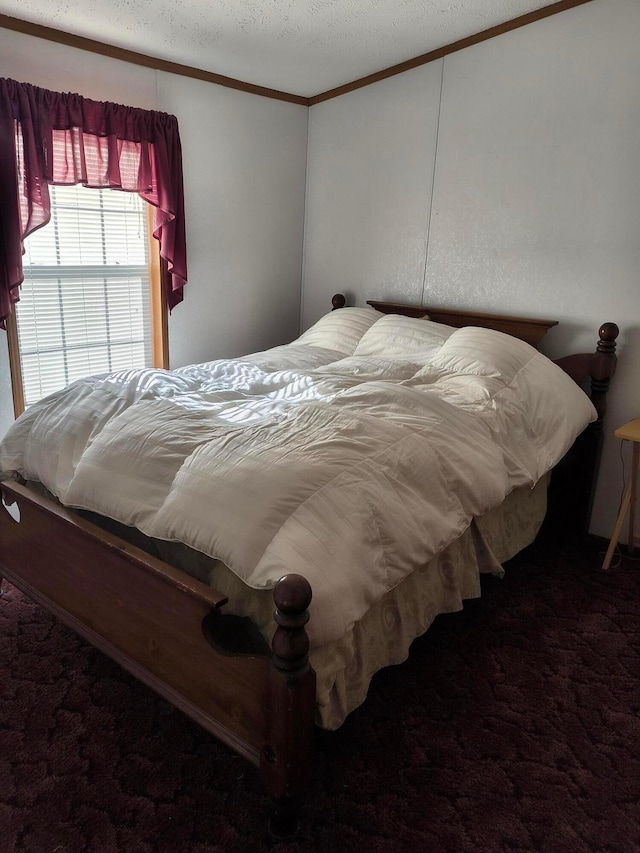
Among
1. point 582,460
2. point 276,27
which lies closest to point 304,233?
point 276,27

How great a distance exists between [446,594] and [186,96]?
9.91ft

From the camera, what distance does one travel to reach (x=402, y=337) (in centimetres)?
311

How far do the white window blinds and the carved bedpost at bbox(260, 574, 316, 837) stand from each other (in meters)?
2.44

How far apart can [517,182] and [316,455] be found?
211cm

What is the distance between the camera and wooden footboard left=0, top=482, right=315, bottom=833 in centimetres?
128

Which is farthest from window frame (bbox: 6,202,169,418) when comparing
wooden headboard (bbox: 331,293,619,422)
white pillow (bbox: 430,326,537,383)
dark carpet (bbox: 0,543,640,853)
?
dark carpet (bbox: 0,543,640,853)

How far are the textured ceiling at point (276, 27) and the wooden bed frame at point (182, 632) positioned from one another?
2.18 m

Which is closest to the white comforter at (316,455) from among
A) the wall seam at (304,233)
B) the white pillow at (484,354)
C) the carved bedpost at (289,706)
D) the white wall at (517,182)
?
the white pillow at (484,354)

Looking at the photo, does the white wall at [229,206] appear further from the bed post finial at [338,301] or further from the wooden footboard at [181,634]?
the wooden footboard at [181,634]

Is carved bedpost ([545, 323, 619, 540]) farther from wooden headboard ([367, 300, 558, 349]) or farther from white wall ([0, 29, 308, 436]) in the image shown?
white wall ([0, 29, 308, 436])

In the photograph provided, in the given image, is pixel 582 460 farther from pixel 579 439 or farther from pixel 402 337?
pixel 402 337

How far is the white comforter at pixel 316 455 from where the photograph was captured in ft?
4.81

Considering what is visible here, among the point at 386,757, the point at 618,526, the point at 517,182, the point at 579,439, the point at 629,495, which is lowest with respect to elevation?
the point at 386,757

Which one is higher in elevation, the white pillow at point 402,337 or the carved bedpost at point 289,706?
the white pillow at point 402,337
